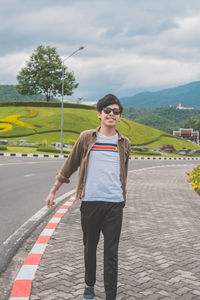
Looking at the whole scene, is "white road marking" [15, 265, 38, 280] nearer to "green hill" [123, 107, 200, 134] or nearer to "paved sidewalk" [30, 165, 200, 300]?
"paved sidewalk" [30, 165, 200, 300]

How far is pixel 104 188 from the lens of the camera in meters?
3.38

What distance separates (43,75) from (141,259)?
7579cm

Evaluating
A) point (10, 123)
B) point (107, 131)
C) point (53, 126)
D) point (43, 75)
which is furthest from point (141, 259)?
point (43, 75)

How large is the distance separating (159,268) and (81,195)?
5.85 feet

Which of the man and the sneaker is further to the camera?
the sneaker

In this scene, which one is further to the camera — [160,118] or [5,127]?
[160,118]

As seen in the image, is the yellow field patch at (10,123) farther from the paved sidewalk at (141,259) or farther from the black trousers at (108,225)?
the black trousers at (108,225)

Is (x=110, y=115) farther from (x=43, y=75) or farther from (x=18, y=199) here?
(x=43, y=75)

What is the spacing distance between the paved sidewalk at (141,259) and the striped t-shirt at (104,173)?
3.52ft

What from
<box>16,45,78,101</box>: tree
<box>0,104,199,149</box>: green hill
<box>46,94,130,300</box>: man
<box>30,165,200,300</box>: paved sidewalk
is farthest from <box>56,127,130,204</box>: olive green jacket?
<box>16,45,78,101</box>: tree

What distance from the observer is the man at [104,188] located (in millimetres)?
3387

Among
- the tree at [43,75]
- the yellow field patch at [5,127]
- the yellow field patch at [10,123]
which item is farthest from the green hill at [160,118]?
the yellow field patch at [5,127]

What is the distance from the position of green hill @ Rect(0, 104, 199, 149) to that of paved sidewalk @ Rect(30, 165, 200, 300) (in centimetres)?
4144

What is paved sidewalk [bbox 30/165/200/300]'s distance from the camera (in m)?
3.89
